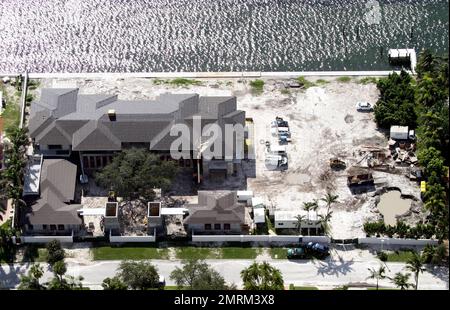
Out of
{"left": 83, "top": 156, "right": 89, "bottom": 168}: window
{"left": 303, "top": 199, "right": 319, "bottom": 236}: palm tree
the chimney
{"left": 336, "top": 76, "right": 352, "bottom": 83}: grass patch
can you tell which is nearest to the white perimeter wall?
{"left": 303, "top": 199, "right": 319, "bottom": 236}: palm tree

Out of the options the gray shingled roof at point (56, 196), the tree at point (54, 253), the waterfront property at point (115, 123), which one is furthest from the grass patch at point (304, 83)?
the tree at point (54, 253)

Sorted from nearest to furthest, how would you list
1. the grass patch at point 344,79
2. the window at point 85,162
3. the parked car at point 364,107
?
the window at point 85,162, the parked car at point 364,107, the grass patch at point 344,79

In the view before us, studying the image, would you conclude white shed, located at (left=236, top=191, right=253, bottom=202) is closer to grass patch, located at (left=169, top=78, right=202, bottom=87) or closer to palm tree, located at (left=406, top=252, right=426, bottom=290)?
palm tree, located at (left=406, top=252, right=426, bottom=290)

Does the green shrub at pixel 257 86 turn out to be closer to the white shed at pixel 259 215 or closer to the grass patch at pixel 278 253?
the white shed at pixel 259 215

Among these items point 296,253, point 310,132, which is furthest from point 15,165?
point 310,132

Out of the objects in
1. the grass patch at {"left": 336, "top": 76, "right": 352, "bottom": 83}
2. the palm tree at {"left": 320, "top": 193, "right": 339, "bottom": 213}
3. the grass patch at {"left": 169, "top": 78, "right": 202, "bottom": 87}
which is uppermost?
the grass patch at {"left": 336, "top": 76, "right": 352, "bottom": 83}

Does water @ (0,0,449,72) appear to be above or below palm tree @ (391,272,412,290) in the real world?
above

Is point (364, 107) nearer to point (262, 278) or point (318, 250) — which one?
point (318, 250)
